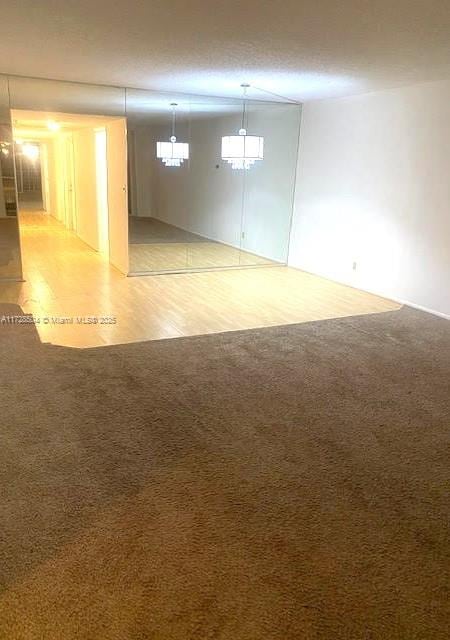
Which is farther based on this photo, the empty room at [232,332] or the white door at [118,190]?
the white door at [118,190]

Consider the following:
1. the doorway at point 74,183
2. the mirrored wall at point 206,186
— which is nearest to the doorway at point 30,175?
the doorway at point 74,183

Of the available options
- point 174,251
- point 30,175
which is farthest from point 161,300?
point 30,175

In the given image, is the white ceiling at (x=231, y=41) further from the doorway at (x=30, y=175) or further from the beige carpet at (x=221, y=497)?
the doorway at (x=30, y=175)

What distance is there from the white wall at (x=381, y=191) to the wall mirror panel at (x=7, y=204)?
4027mm

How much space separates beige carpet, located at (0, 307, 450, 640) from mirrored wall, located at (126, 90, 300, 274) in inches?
145

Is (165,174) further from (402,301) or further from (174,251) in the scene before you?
(402,301)

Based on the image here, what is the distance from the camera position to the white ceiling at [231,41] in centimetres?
279

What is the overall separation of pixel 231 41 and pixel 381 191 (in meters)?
2.90

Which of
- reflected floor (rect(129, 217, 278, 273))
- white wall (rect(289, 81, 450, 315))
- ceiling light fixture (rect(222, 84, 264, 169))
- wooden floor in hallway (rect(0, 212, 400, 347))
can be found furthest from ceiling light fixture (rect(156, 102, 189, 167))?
white wall (rect(289, 81, 450, 315))

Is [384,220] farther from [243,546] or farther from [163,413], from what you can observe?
[243,546]

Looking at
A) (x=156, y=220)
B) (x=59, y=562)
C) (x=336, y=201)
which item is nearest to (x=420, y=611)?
(x=59, y=562)

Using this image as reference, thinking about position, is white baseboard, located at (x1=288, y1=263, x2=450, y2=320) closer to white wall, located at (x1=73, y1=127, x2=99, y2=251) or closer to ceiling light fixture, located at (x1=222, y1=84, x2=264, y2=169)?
ceiling light fixture, located at (x1=222, y1=84, x2=264, y2=169)

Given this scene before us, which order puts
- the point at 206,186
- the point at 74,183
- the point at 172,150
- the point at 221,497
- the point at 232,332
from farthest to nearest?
1. the point at 74,183
2. the point at 206,186
3. the point at 172,150
4. the point at 232,332
5. the point at 221,497

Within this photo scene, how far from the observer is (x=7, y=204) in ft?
18.5
